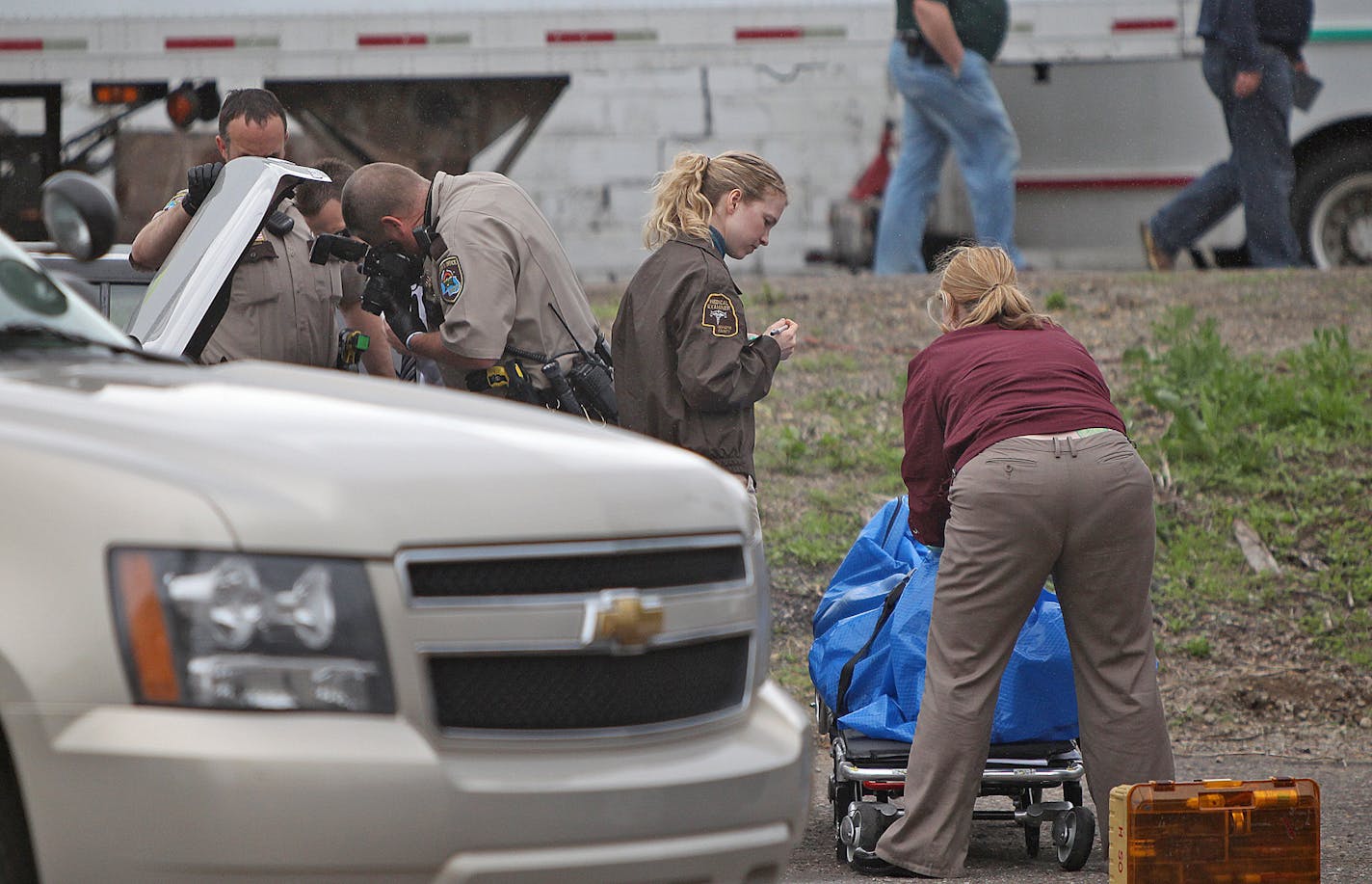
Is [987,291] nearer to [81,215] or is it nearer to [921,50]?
[81,215]

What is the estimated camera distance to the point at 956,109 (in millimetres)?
10836

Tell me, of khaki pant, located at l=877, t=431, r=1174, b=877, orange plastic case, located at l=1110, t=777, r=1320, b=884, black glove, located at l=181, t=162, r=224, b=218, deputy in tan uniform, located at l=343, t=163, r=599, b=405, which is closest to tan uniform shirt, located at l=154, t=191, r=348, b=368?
deputy in tan uniform, located at l=343, t=163, r=599, b=405

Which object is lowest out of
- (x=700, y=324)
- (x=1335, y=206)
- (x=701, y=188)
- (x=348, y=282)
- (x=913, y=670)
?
(x=913, y=670)

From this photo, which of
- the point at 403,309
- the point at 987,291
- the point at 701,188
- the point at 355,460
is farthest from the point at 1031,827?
the point at 355,460

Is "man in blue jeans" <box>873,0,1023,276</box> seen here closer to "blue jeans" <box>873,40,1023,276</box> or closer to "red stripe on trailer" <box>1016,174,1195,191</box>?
"blue jeans" <box>873,40,1023,276</box>

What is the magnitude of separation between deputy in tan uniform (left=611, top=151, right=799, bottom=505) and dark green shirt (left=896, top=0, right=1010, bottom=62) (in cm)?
616

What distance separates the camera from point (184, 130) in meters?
11.3

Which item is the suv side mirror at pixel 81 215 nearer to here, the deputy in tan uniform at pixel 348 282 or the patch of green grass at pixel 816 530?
the deputy in tan uniform at pixel 348 282

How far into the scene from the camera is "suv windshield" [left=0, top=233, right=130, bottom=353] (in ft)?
10.3

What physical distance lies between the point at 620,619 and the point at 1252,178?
9.45 m

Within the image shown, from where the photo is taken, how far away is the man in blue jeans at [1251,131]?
11.0m

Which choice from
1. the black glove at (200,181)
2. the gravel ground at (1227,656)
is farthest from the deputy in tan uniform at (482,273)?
the gravel ground at (1227,656)

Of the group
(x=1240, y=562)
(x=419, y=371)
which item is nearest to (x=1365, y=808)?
(x=1240, y=562)

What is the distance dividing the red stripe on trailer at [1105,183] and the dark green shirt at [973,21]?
33.5 inches
